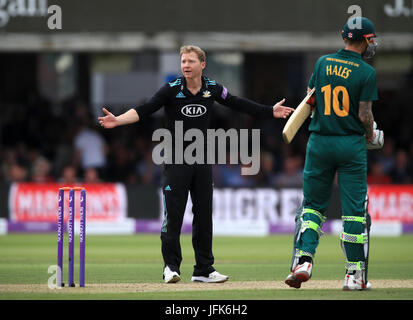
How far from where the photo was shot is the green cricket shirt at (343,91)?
23.3 ft

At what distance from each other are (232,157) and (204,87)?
27.3ft

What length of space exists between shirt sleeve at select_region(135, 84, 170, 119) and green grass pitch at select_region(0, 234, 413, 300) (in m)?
1.47

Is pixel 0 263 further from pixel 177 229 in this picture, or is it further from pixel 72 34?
pixel 72 34

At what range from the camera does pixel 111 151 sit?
1764 centimetres

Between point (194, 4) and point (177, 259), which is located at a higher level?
point (194, 4)

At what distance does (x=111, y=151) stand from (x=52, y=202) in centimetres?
235

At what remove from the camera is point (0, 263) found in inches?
396

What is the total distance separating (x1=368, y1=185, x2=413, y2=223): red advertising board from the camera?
15750mm

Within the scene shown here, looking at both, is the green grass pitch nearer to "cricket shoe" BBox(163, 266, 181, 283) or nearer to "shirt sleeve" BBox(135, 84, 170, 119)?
"cricket shoe" BBox(163, 266, 181, 283)

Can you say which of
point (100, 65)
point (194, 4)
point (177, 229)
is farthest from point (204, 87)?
point (100, 65)

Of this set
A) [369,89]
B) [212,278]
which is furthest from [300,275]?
[369,89]

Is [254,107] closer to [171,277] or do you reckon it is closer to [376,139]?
[376,139]

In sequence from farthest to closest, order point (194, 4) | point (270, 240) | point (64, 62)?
point (64, 62) → point (194, 4) → point (270, 240)
